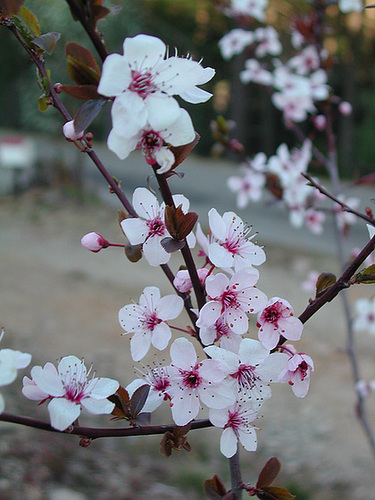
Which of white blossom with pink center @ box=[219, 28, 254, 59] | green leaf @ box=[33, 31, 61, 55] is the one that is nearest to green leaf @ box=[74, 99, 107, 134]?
green leaf @ box=[33, 31, 61, 55]

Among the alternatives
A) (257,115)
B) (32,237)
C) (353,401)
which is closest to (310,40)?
(353,401)

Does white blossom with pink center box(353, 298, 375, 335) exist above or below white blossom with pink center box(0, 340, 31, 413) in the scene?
below

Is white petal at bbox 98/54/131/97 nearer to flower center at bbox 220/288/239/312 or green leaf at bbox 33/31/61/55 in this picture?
green leaf at bbox 33/31/61/55

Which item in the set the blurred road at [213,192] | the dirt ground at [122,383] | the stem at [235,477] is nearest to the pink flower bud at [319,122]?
the dirt ground at [122,383]

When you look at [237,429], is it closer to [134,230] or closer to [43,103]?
[134,230]

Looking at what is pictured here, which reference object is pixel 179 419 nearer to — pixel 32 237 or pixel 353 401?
pixel 353 401

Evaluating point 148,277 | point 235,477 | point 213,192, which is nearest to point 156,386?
point 235,477
